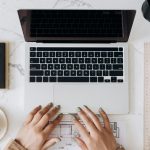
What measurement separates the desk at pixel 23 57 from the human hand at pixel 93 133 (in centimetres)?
6

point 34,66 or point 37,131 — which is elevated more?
point 34,66

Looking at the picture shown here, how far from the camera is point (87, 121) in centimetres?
96

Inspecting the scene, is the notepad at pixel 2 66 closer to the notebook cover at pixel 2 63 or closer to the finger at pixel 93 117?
the notebook cover at pixel 2 63

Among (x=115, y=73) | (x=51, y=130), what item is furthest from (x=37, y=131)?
(x=115, y=73)

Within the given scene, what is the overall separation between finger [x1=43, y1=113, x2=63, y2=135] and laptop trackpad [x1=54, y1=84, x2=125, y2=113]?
0.9 inches

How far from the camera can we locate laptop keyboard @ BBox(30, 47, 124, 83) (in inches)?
38.5

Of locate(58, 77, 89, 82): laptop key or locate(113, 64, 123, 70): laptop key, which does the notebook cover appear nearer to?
locate(58, 77, 89, 82): laptop key

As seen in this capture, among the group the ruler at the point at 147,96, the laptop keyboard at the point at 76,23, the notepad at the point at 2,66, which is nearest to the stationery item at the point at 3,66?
the notepad at the point at 2,66

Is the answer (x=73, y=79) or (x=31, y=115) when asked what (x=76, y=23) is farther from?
(x=31, y=115)

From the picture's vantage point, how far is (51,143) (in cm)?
96

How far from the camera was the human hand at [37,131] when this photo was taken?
0.96 m

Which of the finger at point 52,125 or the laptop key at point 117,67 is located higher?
the laptop key at point 117,67

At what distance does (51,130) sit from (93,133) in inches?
4.8

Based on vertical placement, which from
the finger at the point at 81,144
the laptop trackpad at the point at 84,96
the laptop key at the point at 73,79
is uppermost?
the laptop key at the point at 73,79
